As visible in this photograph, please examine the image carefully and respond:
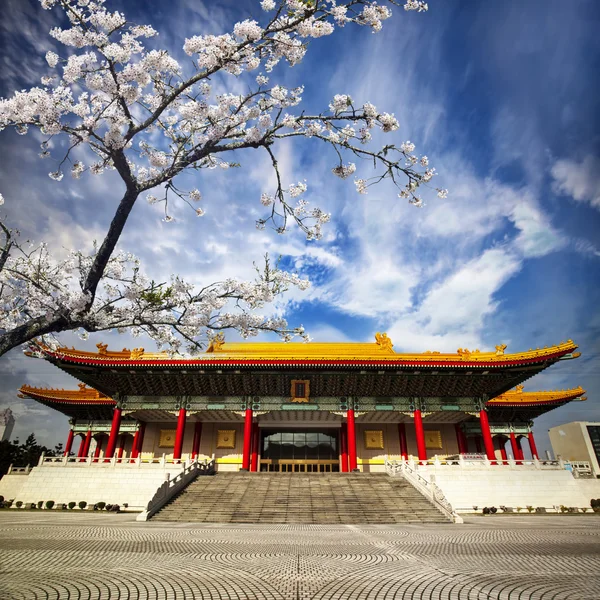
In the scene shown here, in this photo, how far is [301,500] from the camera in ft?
44.6

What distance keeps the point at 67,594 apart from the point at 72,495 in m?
15.4

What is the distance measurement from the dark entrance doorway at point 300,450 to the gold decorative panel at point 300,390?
4179 mm

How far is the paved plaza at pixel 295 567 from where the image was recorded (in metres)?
3.48

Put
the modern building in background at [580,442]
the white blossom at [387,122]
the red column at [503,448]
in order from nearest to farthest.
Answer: the white blossom at [387,122] → the red column at [503,448] → the modern building in background at [580,442]

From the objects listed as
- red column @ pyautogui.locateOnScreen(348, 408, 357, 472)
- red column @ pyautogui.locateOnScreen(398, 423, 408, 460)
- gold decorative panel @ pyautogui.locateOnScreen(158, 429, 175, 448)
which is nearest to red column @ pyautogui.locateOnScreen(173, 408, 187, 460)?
gold decorative panel @ pyautogui.locateOnScreen(158, 429, 175, 448)

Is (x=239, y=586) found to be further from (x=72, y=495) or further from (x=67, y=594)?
(x=72, y=495)

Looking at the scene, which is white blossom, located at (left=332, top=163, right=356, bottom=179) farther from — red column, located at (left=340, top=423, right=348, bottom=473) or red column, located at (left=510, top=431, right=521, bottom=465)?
red column, located at (left=510, top=431, right=521, bottom=465)

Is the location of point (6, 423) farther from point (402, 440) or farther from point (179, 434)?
point (402, 440)

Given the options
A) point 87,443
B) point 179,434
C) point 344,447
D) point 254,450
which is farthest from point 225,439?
point 87,443

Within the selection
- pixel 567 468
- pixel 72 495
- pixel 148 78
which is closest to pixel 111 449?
pixel 72 495

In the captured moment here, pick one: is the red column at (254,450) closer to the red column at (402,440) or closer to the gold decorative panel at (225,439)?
the gold decorative panel at (225,439)

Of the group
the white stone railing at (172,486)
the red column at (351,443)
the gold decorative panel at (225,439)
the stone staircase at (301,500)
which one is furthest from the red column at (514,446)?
the white stone railing at (172,486)

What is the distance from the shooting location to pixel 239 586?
12.0 feet

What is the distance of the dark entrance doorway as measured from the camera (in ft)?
73.5
